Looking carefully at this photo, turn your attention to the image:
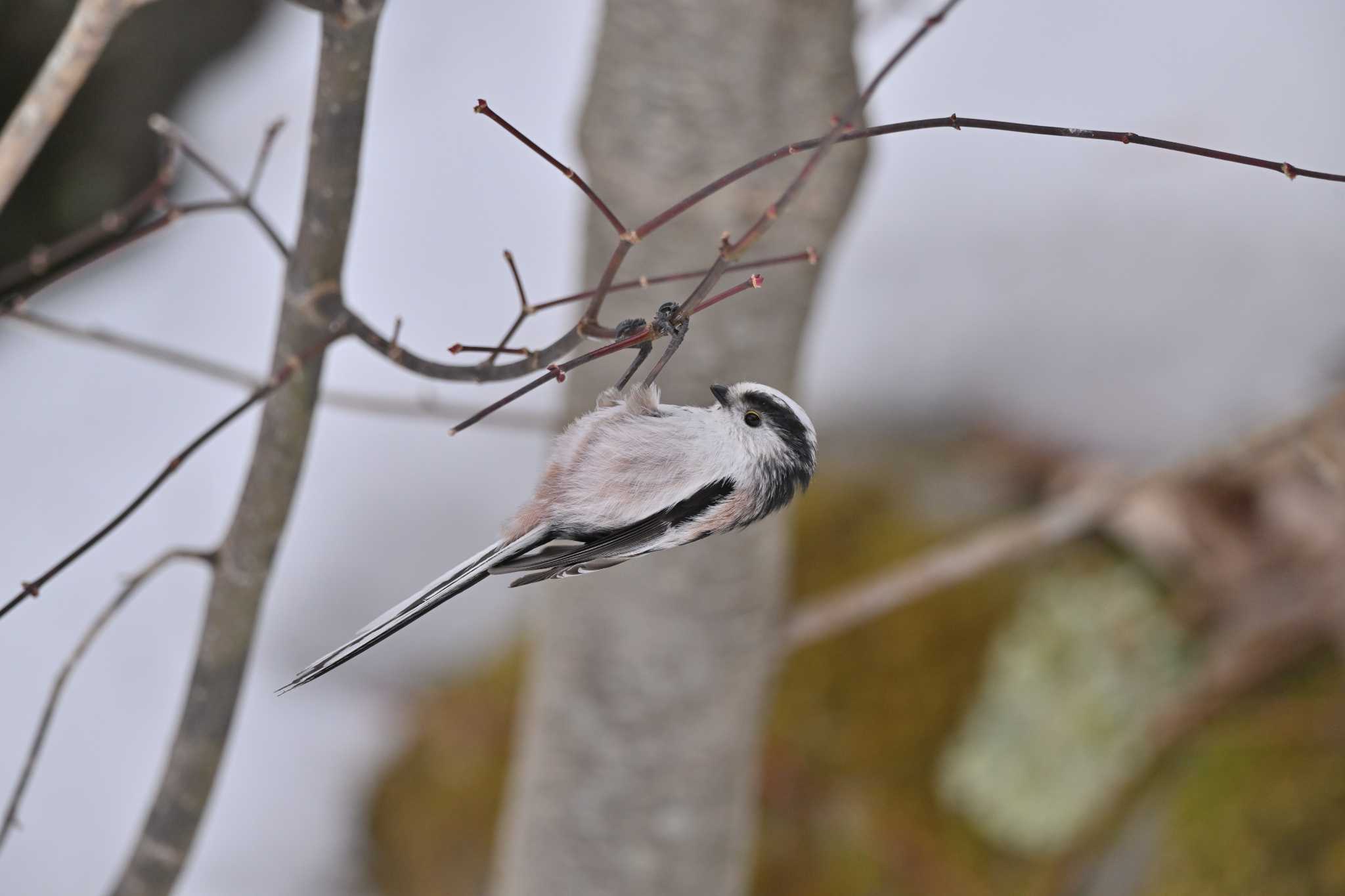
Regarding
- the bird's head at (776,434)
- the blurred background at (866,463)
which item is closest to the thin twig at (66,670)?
the bird's head at (776,434)

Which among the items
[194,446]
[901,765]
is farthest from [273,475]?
[901,765]

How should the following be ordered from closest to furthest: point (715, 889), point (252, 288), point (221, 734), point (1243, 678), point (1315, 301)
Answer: point (221, 734), point (715, 889), point (1243, 678), point (1315, 301), point (252, 288)

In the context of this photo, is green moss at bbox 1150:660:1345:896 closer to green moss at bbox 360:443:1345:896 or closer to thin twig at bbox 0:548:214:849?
green moss at bbox 360:443:1345:896

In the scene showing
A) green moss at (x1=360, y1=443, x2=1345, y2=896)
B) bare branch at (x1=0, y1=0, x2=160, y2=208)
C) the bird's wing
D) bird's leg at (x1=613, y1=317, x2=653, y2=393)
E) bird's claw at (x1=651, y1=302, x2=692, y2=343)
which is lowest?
the bird's wing

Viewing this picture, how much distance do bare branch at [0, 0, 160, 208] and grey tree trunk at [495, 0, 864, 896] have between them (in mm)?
Result: 428

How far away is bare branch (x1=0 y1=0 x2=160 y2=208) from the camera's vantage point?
2.11 ft

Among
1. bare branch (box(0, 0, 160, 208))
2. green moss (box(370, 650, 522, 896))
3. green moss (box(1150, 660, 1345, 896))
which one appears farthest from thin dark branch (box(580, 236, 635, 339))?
green moss (box(370, 650, 522, 896))

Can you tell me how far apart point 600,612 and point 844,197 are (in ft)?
1.75

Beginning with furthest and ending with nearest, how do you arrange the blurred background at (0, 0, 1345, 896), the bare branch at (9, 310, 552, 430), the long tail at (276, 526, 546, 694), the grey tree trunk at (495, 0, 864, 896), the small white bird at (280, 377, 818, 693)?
the blurred background at (0, 0, 1345, 896)
the grey tree trunk at (495, 0, 864, 896)
the bare branch at (9, 310, 552, 430)
the small white bird at (280, 377, 818, 693)
the long tail at (276, 526, 546, 694)

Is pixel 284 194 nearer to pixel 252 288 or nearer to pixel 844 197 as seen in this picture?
pixel 252 288


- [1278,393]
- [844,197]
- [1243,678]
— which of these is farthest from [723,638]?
[1278,393]

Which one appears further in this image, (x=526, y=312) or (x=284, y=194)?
(x=284, y=194)

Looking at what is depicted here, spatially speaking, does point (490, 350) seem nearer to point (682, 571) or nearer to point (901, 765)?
point (682, 571)

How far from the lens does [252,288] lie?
2.74 meters
